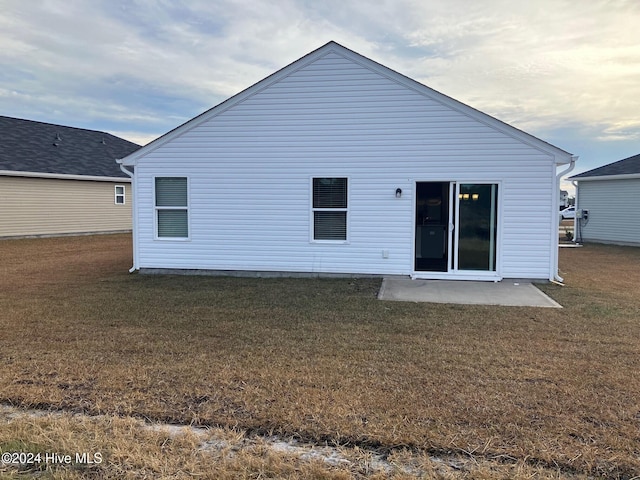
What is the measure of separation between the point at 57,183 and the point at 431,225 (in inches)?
708

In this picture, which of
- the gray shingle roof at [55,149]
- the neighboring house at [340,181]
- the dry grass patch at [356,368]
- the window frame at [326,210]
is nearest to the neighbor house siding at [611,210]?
the neighboring house at [340,181]

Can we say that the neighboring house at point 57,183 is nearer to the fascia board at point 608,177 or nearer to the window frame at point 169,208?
the window frame at point 169,208

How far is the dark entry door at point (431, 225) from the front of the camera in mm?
11008

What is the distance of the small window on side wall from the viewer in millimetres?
23750

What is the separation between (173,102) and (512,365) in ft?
65.9

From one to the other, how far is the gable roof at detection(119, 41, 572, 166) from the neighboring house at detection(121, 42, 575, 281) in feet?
0.08

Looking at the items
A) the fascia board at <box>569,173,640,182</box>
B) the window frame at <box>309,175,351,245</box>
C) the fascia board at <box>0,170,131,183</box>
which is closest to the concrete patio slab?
the window frame at <box>309,175,351,245</box>

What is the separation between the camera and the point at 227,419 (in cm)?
335

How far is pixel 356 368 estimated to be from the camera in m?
4.42

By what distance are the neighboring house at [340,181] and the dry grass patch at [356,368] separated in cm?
201

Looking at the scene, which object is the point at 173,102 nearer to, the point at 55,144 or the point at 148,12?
the point at 55,144

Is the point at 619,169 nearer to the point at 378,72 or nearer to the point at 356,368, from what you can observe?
the point at 378,72

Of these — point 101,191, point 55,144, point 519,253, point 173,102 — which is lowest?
point 519,253

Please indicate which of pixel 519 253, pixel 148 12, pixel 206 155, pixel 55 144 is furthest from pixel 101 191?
pixel 519 253
